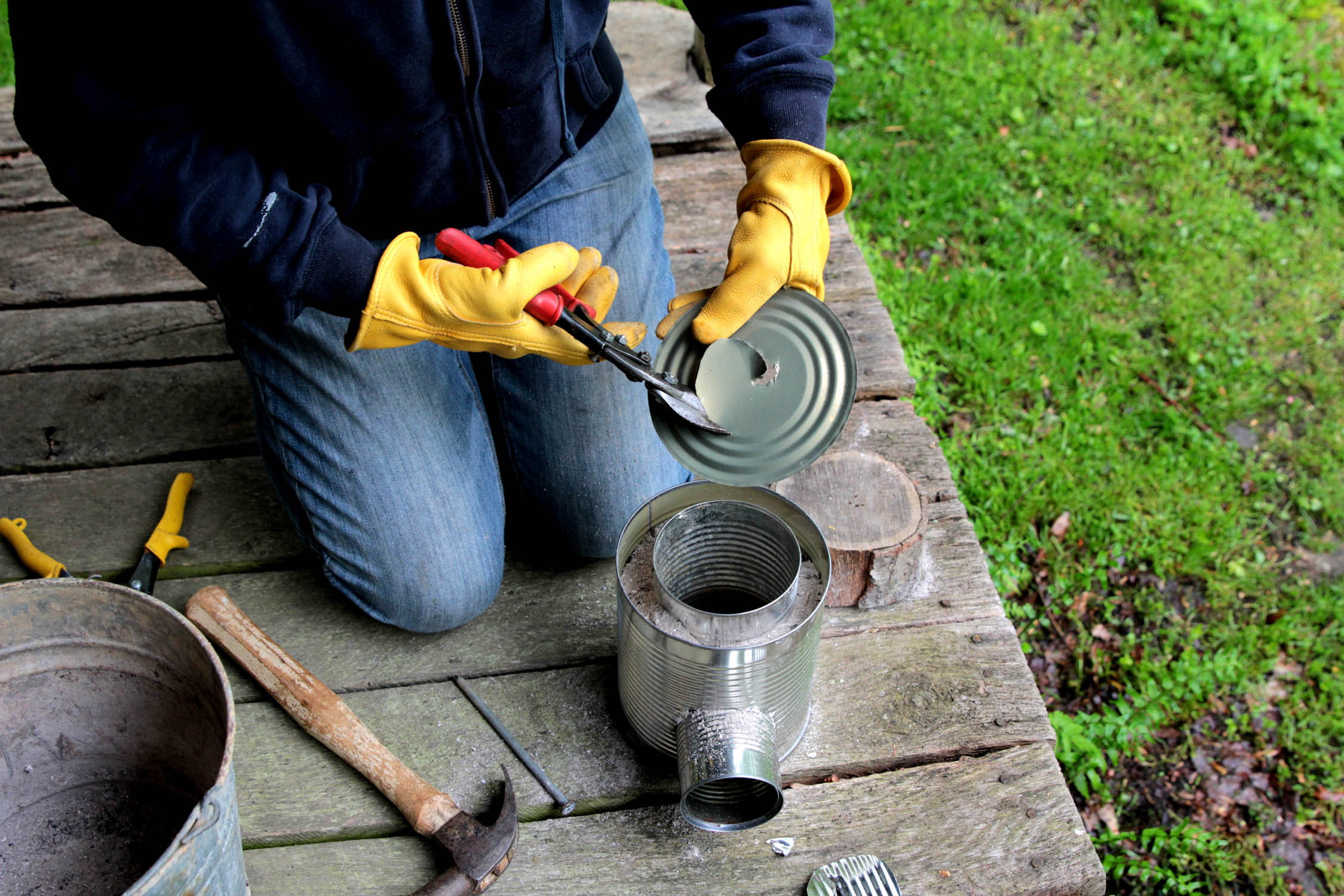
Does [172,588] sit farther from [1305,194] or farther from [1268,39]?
[1268,39]

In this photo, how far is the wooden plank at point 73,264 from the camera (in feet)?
8.43

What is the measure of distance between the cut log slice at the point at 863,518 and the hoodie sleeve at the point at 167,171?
90cm

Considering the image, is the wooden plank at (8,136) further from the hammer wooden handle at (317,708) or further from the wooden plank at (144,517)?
the hammer wooden handle at (317,708)

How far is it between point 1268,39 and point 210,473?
159 inches

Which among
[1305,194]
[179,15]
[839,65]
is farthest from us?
[839,65]

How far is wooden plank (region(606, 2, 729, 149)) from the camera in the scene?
Answer: 9.66ft

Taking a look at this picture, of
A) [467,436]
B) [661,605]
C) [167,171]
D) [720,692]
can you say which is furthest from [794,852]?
[167,171]

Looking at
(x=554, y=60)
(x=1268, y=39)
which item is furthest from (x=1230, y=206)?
(x=554, y=60)

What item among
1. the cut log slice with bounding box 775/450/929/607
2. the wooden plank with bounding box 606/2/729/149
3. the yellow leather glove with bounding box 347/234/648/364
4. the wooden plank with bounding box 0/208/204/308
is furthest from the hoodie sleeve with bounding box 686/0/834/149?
the wooden plank with bounding box 0/208/204/308

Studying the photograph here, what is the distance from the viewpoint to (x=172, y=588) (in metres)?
2.02

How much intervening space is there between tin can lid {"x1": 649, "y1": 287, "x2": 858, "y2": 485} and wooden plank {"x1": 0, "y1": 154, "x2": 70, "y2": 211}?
2.06 metres

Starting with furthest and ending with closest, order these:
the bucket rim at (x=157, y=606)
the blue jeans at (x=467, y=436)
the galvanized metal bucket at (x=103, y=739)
→ the blue jeans at (x=467, y=436) < the galvanized metal bucket at (x=103, y=739) < the bucket rim at (x=157, y=606)

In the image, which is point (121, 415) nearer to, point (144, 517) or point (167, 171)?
point (144, 517)

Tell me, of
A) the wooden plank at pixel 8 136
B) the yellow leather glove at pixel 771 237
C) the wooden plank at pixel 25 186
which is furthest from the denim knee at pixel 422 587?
the wooden plank at pixel 8 136
